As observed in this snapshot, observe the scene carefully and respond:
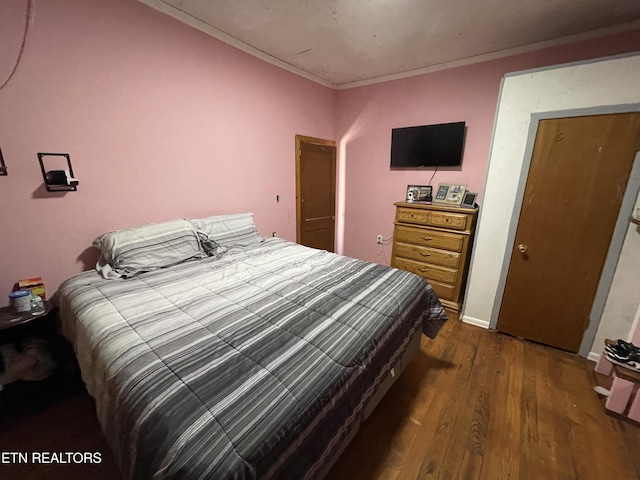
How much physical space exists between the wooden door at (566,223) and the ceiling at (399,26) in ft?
2.71

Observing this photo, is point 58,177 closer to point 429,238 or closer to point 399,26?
point 399,26

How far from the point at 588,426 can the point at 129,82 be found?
149 inches

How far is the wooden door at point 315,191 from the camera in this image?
350 cm

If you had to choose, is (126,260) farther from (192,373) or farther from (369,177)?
(369,177)

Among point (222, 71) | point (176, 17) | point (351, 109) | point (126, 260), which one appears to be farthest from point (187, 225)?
point (351, 109)

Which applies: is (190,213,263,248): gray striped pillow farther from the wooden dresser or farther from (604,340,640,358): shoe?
(604,340,640,358): shoe

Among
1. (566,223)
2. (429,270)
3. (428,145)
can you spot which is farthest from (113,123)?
(566,223)

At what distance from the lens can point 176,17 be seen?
207 centimetres

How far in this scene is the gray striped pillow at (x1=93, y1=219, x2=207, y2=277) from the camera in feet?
5.92

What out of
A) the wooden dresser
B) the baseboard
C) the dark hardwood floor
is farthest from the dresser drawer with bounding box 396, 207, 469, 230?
the dark hardwood floor

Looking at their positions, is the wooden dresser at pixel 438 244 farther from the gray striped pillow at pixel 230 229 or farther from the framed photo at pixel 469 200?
the gray striped pillow at pixel 230 229

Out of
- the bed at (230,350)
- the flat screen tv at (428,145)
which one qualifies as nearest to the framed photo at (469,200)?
the flat screen tv at (428,145)

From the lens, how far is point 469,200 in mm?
2891

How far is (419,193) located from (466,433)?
8.08 feet
